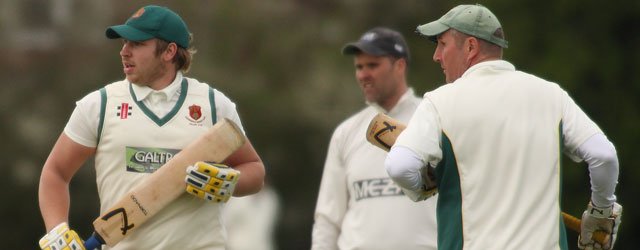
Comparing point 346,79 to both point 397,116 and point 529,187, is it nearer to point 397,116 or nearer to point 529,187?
point 397,116

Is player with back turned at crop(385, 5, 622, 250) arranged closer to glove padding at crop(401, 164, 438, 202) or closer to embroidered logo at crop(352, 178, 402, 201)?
glove padding at crop(401, 164, 438, 202)

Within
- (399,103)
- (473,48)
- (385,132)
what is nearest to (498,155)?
(473,48)

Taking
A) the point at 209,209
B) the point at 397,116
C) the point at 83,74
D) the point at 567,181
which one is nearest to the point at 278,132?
the point at 83,74

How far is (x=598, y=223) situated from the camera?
6703 millimetres

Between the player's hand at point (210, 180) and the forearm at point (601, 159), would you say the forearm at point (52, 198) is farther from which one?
the forearm at point (601, 159)

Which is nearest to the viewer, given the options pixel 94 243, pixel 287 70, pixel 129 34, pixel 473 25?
pixel 473 25

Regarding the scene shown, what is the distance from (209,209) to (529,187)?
1.42m

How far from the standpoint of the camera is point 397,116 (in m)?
8.56

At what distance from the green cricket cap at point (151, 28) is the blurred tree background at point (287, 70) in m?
9.66

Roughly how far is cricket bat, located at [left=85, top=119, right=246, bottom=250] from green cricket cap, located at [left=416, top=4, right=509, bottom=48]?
3.15 feet

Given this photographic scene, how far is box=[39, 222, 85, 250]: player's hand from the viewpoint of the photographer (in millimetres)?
6754

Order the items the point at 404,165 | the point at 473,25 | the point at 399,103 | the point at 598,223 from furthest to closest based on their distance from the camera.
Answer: the point at 399,103
the point at 598,223
the point at 473,25
the point at 404,165

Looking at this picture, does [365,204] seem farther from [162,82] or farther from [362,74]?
[162,82]

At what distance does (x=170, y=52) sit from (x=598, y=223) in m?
1.90
